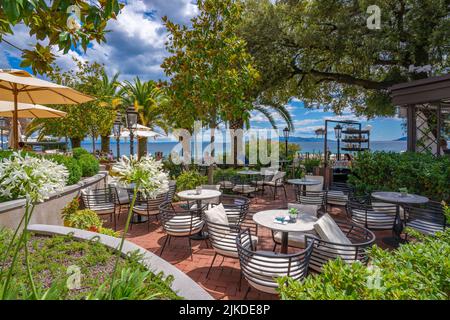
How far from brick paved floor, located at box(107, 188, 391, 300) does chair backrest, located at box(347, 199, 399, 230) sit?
0.48 meters

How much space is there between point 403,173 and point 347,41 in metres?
5.80

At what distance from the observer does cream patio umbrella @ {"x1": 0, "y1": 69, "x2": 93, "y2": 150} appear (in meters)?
4.50

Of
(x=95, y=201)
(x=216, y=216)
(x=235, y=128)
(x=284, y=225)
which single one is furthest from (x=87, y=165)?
(x=235, y=128)

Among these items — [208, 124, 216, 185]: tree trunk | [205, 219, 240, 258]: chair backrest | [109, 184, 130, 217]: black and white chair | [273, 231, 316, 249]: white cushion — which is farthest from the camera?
[208, 124, 216, 185]: tree trunk

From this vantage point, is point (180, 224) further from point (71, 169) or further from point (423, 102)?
point (423, 102)

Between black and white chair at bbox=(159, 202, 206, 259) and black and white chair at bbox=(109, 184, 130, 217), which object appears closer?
black and white chair at bbox=(159, 202, 206, 259)

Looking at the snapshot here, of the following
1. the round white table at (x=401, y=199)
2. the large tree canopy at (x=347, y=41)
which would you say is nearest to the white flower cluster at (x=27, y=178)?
the round white table at (x=401, y=199)

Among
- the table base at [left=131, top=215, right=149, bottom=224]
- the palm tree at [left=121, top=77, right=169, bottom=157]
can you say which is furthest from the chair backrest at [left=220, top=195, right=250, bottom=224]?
the palm tree at [left=121, top=77, right=169, bottom=157]

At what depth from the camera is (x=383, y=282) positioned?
4.81ft

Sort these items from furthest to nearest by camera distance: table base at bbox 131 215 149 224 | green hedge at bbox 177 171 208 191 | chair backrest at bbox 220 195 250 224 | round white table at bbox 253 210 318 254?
green hedge at bbox 177 171 208 191
table base at bbox 131 215 149 224
chair backrest at bbox 220 195 250 224
round white table at bbox 253 210 318 254

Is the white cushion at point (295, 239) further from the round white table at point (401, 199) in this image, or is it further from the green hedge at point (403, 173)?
the green hedge at point (403, 173)

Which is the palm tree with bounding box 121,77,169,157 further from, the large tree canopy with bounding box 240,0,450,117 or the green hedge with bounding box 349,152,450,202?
the green hedge with bounding box 349,152,450,202

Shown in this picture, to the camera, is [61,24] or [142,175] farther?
[61,24]

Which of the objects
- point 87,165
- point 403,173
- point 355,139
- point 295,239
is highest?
point 355,139
